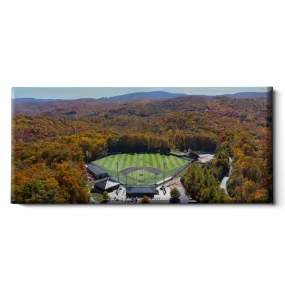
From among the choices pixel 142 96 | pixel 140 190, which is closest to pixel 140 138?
pixel 142 96

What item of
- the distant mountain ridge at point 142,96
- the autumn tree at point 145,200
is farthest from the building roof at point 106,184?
the distant mountain ridge at point 142,96

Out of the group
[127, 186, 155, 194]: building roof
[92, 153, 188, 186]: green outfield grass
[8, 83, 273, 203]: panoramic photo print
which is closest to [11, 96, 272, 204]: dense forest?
[8, 83, 273, 203]: panoramic photo print

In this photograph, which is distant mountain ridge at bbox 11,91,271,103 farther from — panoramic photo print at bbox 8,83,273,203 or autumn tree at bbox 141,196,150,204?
autumn tree at bbox 141,196,150,204

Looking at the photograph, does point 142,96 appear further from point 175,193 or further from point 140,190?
point 175,193

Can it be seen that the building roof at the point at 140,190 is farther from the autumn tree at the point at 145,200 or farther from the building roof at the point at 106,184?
the building roof at the point at 106,184
